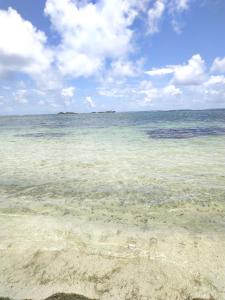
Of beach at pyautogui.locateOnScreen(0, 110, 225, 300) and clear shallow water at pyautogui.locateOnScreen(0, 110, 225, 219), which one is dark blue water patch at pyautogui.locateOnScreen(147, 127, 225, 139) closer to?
clear shallow water at pyautogui.locateOnScreen(0, 110, 225, 219)

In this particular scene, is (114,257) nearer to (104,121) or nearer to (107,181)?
(107,181)

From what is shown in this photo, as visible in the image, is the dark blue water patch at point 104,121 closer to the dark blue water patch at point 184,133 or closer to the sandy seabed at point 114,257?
the dark blue water patch at point 184,133

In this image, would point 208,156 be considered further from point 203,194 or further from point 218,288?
point 218,288

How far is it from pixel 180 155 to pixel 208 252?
35.5ft

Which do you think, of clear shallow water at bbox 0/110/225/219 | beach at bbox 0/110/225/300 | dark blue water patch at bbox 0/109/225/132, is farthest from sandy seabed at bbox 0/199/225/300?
dark blue water patch at bbox 0/109/225/132

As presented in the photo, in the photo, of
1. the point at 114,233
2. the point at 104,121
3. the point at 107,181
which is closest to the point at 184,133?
the point at 107,181

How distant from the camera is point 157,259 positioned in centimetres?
511

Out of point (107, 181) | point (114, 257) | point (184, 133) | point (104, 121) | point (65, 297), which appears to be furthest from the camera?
point (104, 121)

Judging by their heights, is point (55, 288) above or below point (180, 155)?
above

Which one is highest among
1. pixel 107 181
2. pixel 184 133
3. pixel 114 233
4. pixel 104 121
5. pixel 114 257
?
pixel 114 257

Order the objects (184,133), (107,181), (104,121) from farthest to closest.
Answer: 1. (104,121)
2. (184,133)
3. (107,181)

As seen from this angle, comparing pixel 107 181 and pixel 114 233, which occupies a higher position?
pixel 114 233

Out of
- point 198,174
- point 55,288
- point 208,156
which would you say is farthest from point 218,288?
point 208,156

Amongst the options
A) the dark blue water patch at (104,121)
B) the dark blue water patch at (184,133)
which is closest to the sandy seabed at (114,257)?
the dark blue water patch at (184,133)
